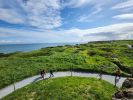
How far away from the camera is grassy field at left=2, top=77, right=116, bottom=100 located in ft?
112

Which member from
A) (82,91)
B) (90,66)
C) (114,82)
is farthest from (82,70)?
(82,91)

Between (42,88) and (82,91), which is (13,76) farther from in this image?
(82,91)

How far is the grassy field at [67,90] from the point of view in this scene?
34247 millimetres

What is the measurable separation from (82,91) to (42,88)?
782 centimetres

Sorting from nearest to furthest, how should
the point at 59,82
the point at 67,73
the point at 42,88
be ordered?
the point at 42,88 < the point at 59,82 < the point at 67,73

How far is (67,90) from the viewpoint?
120ft

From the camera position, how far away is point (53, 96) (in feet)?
113

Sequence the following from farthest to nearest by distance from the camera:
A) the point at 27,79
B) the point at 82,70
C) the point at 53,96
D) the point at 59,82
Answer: the point at 82,70 < the point at 27,79 < the point at 59,82 < the point at 53,96

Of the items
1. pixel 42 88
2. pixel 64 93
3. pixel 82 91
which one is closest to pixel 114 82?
pixel 82 91

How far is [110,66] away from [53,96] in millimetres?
26382

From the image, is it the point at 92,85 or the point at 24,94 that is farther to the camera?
the point at 92,85

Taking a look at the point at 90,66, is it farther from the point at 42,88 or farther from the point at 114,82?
the point at 42,88

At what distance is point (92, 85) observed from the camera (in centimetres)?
3909

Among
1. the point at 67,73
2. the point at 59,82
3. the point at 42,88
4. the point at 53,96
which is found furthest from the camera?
the point at 67,73
